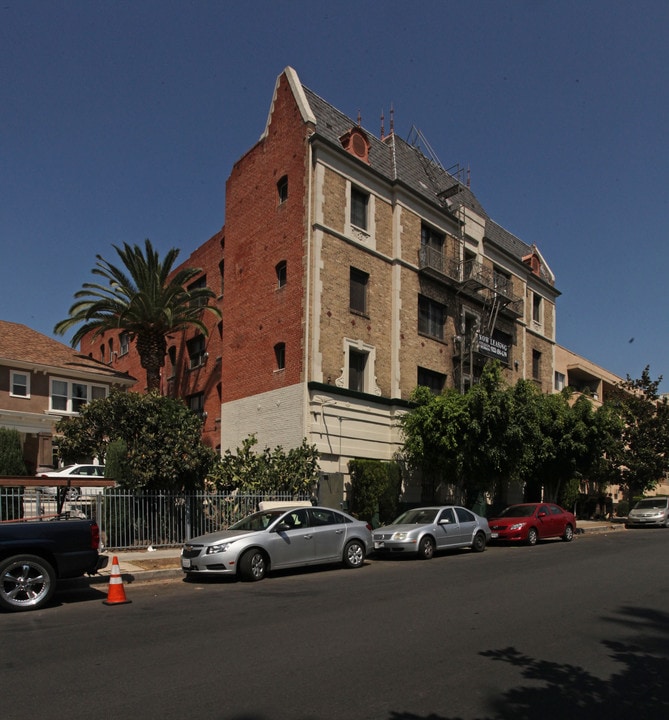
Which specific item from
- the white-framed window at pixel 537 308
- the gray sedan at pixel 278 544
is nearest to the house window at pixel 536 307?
the white-framed window at pixel 537 308

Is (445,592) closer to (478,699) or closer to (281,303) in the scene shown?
(478,699)

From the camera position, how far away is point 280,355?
24.5m

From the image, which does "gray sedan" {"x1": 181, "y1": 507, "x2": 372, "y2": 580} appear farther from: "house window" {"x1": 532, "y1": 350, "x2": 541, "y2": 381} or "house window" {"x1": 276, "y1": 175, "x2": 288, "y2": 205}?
"house window" {"x1": 532, "y1": 350, "x2": 541, "y2": 381}

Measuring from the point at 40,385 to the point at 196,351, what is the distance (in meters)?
7.00

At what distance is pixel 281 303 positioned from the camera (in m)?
24.3

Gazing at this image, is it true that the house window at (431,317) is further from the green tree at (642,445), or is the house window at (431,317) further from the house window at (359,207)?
the green tree at (642,445)

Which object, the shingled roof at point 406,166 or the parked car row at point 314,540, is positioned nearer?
the parked car row at point 314,540

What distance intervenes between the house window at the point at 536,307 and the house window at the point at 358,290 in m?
14.8

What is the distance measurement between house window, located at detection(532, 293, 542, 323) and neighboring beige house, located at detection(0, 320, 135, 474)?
21774 millimetres

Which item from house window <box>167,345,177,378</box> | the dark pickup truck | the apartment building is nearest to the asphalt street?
the dark pickup truck

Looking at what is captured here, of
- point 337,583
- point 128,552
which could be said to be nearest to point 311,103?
point 128,552

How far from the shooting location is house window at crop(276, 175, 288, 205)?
25.4 metres

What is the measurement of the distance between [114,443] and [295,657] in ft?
40.5

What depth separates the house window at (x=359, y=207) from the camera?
2545 cm
